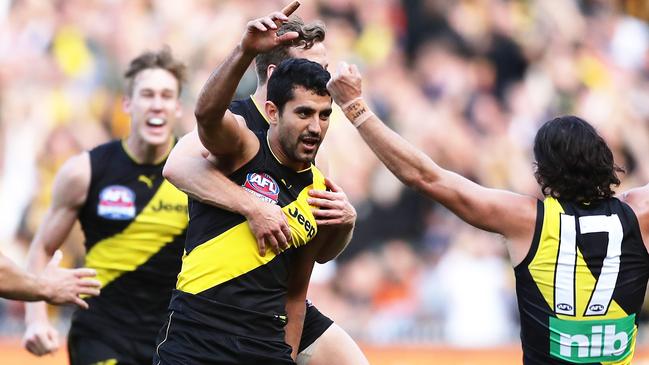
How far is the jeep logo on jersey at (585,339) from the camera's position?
5.51m

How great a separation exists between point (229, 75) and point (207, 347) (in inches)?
52.0

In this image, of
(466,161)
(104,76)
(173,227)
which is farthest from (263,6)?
(173,227)

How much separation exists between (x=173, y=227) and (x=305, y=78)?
7.36 ft

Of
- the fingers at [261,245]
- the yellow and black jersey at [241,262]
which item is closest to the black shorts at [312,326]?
the yellow and black jersey at [241,262]

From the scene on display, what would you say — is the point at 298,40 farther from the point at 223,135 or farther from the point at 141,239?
the point at 141,239

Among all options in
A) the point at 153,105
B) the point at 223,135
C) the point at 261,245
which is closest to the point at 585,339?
the point at 261,245

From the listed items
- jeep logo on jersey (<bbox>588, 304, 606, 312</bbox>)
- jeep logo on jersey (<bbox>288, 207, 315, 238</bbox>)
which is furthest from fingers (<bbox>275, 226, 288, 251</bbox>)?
jeep logo on jersey (<bbox>588, 304, 606, 312</bbox>)

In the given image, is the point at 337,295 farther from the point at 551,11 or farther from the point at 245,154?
the point at 245,154

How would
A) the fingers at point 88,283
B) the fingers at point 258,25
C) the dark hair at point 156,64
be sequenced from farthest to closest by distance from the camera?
the dark hair at point 156,64 → the fingers at point 88,283 → the fingers at point 258,25

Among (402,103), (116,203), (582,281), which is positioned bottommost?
(582,281)

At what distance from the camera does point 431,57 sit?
14.1 metres

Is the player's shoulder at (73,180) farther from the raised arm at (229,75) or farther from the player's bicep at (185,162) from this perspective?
the raised arm at (229,75)

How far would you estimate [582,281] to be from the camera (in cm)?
549

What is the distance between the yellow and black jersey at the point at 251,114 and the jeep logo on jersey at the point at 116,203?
1.70 m
